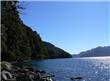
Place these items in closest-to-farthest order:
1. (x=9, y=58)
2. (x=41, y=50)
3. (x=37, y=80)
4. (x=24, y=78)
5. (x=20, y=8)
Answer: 1. (x=20, y=8)
2. (x=24, y=78)
3. (x=37, y=80)
4. (x=9, y=58)
5. (x=41, y=50)

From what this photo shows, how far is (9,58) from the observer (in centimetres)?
8719

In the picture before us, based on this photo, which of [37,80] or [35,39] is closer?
[37,80]

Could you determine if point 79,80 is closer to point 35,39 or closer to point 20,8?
point 20,8

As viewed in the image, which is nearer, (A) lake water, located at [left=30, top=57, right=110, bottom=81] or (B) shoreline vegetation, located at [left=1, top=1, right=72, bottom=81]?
(B) shoreline vegetation, located at [left=1, top=1, right=72, bottom=81]

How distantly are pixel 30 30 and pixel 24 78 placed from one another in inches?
4589

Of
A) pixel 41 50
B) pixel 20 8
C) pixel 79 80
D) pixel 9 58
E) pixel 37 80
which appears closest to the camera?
pixel 20 8

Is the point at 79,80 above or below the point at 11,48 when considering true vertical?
below

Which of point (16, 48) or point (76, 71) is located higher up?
point (16, 48)

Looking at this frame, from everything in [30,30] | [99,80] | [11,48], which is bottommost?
[99,80]

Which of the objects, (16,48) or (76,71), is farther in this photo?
(16,48)

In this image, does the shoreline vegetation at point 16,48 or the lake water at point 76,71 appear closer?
the shoreline vegetation at point 16,48

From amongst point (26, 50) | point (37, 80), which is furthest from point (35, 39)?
point (37, 80)

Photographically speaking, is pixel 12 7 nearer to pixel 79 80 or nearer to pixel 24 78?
pixel 24 78

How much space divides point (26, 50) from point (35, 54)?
4892 centimetres
